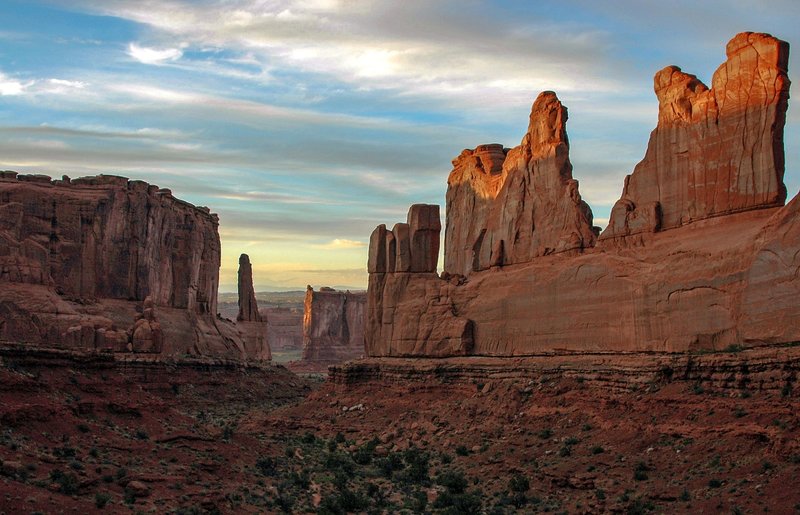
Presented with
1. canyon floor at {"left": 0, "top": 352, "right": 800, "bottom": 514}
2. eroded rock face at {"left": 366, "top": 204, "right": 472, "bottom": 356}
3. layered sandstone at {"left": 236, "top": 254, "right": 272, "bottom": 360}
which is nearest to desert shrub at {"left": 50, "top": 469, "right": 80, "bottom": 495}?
canyon floor at {"left": 0, "top": 352, "right": 800, "bottom": 514}

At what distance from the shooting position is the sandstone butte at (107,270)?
6681 centimetres

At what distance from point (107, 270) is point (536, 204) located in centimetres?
3735

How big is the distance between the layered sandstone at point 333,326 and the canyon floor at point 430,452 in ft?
255

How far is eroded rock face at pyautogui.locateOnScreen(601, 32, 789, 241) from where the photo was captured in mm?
35531

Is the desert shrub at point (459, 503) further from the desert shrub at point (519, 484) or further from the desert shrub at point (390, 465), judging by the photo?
the desert shrub at point (390, 465)

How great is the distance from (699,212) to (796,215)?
511cm

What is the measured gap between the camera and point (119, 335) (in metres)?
67.1

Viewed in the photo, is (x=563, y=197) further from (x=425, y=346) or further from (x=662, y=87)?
(x=425, y=346)

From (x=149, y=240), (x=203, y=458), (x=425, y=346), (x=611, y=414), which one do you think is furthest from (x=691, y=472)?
(x=149, y=240)

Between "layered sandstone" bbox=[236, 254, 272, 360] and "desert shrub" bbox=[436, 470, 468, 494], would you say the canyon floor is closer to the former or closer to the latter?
"desert shrub" bbox=[436, 470, 468, 494]

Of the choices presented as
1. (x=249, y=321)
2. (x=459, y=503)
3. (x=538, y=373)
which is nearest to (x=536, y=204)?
(x=538, y=373)

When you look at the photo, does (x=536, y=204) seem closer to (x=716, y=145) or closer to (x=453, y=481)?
(x=716, y=145)

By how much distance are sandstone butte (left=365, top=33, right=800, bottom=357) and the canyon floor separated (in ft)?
7.07

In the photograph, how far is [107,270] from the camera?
7619 cm
